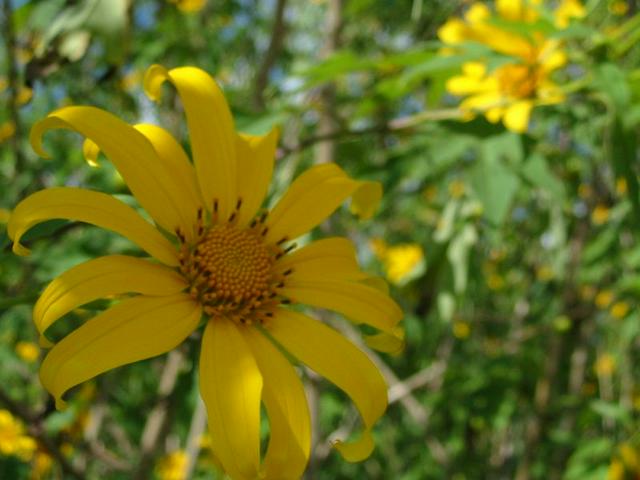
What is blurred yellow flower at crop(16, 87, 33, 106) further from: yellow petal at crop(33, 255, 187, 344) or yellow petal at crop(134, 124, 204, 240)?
yellow petal at crop(33, 255, 187, 344)

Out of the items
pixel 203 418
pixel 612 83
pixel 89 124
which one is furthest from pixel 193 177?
pixel 203 418

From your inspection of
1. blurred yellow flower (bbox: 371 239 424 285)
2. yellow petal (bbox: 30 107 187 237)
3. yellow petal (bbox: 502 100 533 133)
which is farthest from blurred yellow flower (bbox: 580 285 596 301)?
yellow petal (bbox: 30 107 187 237)

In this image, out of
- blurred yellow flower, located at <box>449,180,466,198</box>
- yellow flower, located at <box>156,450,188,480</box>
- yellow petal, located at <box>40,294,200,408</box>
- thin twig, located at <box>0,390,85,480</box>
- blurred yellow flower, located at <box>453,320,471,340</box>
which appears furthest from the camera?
blurred yellow flower, located at <box>453,320,471,340</box>

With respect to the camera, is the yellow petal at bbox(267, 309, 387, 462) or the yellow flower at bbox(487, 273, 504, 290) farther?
the yellow flower at bbox(487, 273, 504, 290)

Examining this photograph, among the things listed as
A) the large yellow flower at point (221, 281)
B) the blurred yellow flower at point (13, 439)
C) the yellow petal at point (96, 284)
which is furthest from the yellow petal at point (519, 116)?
the blurred yellow flower at point (13, 439)

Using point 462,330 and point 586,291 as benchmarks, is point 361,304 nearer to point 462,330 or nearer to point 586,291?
point 586,291

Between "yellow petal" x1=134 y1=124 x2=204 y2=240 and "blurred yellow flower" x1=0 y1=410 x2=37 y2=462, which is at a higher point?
"yellow petal" x1=134 y1=124 x2=204 y2=240

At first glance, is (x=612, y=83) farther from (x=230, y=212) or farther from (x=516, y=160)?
(x=230, y=212)

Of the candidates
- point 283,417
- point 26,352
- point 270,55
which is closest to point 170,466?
point 26,352
